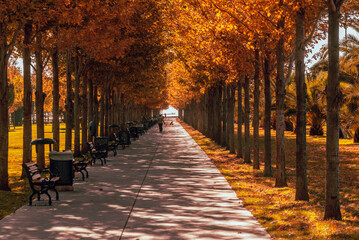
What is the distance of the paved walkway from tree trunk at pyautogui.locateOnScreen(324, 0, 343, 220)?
160 centimetres

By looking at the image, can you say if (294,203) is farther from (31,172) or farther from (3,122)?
(3,122)

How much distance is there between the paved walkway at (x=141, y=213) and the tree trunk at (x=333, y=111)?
5.24ft

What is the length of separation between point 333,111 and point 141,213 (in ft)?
14.1

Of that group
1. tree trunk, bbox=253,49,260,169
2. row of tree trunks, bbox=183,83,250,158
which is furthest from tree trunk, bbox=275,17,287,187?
row of tree trunks, bbox=183,83,250,158

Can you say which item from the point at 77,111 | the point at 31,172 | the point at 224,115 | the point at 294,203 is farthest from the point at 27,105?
the point at 224,115

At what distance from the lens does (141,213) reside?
33.0ft

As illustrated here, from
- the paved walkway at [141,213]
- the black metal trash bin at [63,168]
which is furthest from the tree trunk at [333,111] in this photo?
the black metal trash bin at [63,168]

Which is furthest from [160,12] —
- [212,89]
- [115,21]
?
[212,89]

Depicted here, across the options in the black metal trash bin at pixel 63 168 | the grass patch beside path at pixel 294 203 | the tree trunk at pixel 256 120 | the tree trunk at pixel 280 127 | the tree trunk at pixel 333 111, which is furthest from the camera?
the tree trunk at pixel 256 120

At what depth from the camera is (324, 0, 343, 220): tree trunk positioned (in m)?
9.09

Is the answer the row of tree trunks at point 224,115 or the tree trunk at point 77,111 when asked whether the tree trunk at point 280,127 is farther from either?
the tree trunk at point 77,111

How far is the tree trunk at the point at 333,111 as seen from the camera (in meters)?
9.09

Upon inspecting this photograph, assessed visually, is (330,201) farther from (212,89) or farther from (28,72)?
(212,89)

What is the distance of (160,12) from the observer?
90.9 feet
